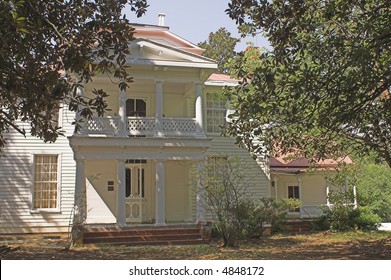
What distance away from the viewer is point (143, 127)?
17812mm

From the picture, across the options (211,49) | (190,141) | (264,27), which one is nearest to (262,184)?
(190,141)

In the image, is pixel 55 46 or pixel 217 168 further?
pixel 217 168

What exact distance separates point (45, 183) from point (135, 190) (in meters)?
4.00

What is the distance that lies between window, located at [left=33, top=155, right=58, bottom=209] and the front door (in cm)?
322

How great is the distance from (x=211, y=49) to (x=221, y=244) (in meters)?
34.8

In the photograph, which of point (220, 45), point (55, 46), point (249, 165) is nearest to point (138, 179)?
point (249, 165)

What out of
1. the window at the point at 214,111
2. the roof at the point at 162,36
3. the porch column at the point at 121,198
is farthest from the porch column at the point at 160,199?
the roof at the point at 162,36

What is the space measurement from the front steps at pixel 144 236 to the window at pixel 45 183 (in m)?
4.29

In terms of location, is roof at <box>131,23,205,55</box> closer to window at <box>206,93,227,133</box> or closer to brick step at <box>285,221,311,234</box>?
window at <box>206,93,227,133</box>

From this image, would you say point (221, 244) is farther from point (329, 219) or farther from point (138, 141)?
point (329, 219)

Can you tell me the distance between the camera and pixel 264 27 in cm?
935

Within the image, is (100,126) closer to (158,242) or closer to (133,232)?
(133,232)

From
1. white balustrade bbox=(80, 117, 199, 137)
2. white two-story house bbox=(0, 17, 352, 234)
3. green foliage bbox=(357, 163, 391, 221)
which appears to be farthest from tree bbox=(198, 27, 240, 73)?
white balustrade bbox=(80, 117, 199, 137)

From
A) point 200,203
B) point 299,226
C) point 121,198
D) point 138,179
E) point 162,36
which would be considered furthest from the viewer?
point 162,36
